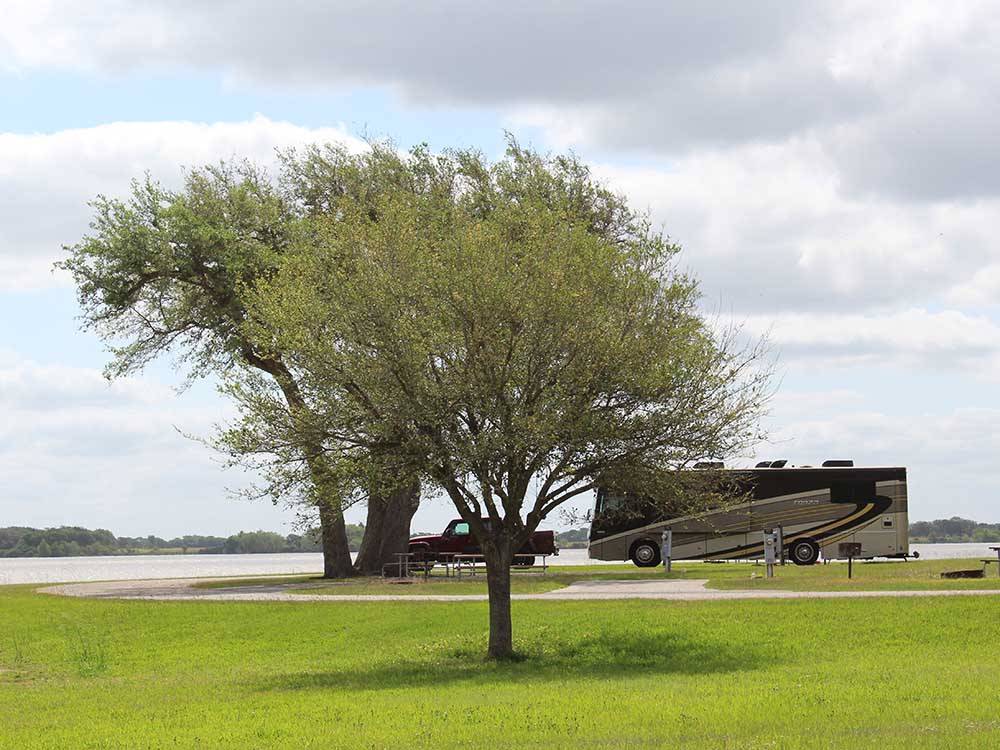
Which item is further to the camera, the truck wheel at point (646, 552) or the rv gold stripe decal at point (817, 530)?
the truck wheel at point (646, 552)

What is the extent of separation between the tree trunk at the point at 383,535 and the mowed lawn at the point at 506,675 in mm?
13511

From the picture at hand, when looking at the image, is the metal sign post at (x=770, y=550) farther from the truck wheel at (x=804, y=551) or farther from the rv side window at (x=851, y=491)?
the rv side window at (x=851, y=491)

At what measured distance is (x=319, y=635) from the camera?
1252 inches

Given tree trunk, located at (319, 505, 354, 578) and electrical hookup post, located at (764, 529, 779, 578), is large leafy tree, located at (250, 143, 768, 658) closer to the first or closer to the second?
electrical hookup post, located at (764, 529, 779, 578)

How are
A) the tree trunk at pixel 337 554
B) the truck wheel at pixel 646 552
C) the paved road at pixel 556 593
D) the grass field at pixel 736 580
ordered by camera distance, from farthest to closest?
the truck wheel at pixel 646 552, the tree trunk at pixel 337 554, the grass field at pixel 736 580, the paved road at pixel 556 593

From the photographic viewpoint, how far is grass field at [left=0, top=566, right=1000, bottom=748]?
16375 mm

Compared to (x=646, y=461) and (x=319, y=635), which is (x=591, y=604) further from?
(x=646, y=461)

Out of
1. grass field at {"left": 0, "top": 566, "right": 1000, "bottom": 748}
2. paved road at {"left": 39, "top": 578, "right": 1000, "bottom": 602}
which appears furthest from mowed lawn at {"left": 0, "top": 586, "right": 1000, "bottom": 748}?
paved road at {"left": 39, "top": 578, "right": 1000, "bottom": 602}

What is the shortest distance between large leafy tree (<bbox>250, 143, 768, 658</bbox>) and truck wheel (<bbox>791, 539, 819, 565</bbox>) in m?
26.8

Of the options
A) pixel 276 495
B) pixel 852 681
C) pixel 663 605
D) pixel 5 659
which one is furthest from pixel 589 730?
pixel 5 659

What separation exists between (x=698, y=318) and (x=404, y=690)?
30.2 ft

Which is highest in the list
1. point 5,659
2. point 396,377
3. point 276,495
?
point 396,377

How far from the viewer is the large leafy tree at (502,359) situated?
956 inches

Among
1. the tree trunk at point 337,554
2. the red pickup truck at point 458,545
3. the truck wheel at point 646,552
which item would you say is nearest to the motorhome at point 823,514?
the truck wheel at point 646,552
